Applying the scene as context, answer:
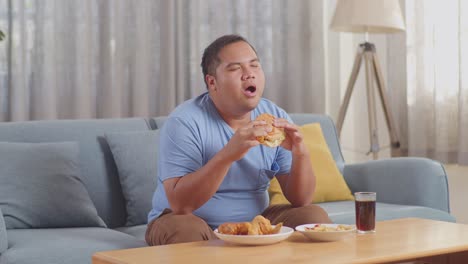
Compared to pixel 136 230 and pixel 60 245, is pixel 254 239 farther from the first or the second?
pixel 136 230

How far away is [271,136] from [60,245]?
72 cm

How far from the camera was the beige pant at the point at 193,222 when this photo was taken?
2.14m

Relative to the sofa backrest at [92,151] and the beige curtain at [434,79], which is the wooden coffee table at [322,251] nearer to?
the sofa backrest at [92,151]

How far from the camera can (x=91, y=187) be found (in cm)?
294

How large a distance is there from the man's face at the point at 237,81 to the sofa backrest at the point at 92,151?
756 mm

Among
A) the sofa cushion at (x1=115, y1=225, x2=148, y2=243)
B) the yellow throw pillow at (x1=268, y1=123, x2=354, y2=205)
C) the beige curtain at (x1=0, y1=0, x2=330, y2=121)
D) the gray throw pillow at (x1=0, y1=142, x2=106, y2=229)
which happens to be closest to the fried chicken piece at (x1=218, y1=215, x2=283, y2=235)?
the sofa cushion at (x1=115, y1=225, x2=148, y2=243)

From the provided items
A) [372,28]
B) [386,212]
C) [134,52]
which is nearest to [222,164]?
[386,212]

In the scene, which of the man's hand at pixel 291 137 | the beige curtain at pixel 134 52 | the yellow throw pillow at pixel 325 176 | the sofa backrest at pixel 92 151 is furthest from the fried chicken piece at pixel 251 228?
the beige curtain at pixel 134 52

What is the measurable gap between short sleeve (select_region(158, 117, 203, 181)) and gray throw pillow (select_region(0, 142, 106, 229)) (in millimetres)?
543

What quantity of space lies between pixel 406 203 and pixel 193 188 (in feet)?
4.44

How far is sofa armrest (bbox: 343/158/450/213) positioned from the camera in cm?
320

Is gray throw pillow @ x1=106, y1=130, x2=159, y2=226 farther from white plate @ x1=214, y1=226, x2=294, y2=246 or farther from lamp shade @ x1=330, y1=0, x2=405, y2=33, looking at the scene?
lamp shade @ x1=330, y1=0, x2=405, y2=33

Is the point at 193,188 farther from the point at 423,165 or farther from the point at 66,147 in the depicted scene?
the point at 423,165

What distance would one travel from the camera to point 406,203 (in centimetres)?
325
